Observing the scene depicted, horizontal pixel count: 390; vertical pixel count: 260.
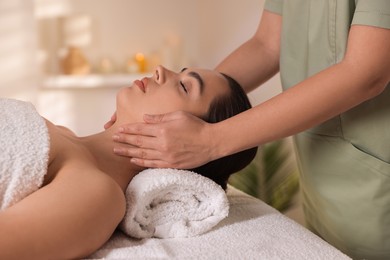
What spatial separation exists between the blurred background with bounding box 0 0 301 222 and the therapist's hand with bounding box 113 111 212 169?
2.39 meters

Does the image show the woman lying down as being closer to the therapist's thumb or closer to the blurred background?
the therapist's thumb

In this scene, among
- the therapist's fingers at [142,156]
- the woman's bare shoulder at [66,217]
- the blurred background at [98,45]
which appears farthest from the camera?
the blurred background at [98,45]

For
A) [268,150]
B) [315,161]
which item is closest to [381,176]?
[315,161]

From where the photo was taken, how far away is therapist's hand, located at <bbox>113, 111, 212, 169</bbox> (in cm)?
156

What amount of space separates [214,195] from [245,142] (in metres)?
0.15

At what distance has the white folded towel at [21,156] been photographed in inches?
53.8

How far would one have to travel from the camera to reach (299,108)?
152 centimetres

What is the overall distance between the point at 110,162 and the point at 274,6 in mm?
753

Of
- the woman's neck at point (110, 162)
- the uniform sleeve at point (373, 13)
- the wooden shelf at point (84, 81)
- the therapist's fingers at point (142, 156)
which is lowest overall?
the wooden shelf at point (84, 81)

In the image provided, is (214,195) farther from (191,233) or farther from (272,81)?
(272,81)

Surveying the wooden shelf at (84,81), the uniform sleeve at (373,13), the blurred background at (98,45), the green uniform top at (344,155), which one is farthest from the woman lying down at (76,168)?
the wooden shelf at (84,81)

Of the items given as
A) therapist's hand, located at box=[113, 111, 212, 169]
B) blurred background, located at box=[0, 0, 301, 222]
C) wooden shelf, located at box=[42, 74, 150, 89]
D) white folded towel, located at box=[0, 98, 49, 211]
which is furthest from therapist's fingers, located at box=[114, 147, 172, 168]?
wooden shelf, located at box=[42, 74, 150, 89]

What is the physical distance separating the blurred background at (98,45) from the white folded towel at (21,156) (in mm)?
2589

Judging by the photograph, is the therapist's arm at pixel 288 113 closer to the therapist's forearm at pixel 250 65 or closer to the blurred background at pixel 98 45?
the therapist's forearm at pixel 250 65
